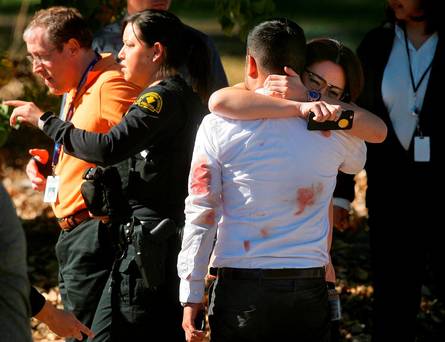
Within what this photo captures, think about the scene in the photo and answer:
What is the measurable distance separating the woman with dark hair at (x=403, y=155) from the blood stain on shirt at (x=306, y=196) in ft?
5.68

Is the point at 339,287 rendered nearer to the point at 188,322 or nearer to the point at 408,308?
the point at 408,308

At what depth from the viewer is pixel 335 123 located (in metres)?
3.43

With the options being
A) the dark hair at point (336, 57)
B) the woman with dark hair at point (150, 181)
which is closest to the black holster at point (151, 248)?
the woman with dark hair at point (150, 181)

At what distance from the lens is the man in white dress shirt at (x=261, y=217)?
3.40 meters

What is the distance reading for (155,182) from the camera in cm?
408

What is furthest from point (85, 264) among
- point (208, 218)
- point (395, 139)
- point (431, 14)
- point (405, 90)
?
point (431, 14)

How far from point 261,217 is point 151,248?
2.31 feet

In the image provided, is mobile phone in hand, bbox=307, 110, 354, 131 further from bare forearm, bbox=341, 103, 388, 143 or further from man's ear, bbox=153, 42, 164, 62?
man's ear, bbox=153, 42, 164, 62

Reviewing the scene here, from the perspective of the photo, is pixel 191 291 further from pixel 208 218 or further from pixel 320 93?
pixel 320 93

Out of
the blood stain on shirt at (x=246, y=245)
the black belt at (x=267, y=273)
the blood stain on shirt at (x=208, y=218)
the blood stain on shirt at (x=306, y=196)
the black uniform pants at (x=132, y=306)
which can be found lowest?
the black uniform pants at (x=132, y=306)

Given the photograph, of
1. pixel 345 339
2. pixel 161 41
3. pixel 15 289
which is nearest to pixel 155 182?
pixel 161 41

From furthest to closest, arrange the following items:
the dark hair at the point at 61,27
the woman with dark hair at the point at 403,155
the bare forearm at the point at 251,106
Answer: the woman with dark hair at the point at 403,155
the dark hair at the point at 61,27
the bare forearm at the point at 251,106

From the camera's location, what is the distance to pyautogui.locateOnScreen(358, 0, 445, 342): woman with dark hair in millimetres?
5109

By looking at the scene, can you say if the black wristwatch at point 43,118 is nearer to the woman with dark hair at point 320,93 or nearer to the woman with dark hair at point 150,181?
the woman with dark hair at point 150,181
